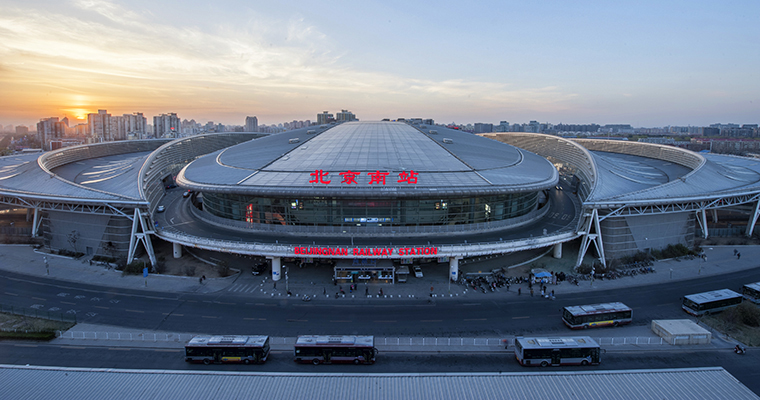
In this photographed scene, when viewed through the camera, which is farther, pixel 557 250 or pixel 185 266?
pixel 557 250

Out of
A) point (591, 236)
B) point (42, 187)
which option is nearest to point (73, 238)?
point (42, 187)

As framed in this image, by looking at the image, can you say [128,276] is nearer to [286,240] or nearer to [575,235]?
[286,240]

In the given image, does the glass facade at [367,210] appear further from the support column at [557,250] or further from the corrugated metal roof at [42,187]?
the corrugated metal roof at [42,187]

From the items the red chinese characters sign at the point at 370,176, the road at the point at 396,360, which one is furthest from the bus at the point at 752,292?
the red chinese characters sign at the point at 370,176

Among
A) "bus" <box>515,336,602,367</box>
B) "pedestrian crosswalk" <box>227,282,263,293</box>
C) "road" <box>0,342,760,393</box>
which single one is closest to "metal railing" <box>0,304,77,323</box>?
"road" <box>0,342,760,393</box>

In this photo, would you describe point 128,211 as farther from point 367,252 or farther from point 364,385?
point 364,385

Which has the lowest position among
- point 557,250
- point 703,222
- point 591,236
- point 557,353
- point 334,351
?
point 334,351

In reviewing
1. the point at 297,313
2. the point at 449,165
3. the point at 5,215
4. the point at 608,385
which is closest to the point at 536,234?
the point at 449,165
